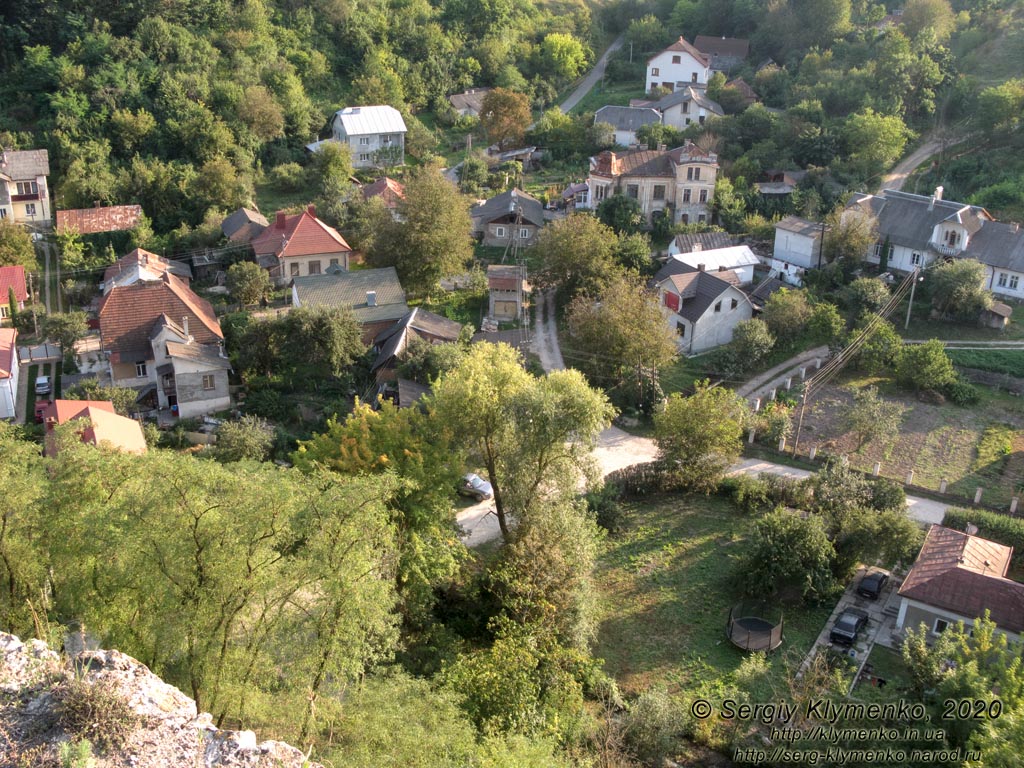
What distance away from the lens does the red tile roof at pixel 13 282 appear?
34.1 metres

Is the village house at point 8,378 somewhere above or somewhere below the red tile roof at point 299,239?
below

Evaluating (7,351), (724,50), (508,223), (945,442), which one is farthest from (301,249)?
(724,50)

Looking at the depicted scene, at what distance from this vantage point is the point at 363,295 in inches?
1312

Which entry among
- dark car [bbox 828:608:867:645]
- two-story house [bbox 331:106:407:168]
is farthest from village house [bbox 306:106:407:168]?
dark car [bbox 828:608:867:645]

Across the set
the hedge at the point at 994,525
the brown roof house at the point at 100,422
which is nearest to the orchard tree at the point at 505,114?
the brown roof house at the point at 100,422

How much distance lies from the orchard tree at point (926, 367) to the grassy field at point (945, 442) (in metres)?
0.65

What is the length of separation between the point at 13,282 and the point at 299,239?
10.9 metres

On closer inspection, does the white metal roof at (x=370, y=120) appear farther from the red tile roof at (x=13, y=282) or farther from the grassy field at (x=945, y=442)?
the grassy field at (x=945, y=442)

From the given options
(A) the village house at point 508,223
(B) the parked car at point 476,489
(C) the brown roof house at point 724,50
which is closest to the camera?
(B) the parked car at point 476,489

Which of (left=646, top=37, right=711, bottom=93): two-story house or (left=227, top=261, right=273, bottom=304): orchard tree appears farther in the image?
(left=646, top=37, right=711, bottom=93): two-story house

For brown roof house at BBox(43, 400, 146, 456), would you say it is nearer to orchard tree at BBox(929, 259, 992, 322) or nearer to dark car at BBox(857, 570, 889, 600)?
dark car at BBox(857, 570, 889, 600)

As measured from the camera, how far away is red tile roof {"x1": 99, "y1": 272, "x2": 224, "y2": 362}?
29891 millimetres

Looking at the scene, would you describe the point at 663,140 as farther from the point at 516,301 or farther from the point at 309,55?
the point at 309,55

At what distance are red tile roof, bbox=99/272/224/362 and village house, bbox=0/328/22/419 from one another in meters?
2.78
